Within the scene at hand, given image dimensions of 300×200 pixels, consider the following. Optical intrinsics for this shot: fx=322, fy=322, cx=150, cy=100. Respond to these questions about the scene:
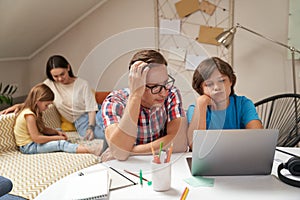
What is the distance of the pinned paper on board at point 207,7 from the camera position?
2844 millimetres

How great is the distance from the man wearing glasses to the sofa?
0.51m

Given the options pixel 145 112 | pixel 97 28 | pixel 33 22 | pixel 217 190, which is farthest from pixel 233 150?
pixel 97 28

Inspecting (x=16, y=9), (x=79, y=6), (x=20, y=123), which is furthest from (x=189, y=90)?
(x=79, y=6)

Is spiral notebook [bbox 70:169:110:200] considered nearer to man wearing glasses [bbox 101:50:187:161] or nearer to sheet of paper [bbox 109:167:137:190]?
sheet of paper [bbox 109:167:137:190]

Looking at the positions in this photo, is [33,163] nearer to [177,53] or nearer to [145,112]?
[145,112]

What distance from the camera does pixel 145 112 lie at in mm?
1215

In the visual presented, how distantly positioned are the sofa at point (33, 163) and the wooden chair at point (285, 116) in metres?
1.14

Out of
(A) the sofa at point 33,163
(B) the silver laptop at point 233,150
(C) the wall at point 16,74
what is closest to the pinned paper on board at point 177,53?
(B) the silver laptop at point 233,150

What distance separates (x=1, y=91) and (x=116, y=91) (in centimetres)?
211

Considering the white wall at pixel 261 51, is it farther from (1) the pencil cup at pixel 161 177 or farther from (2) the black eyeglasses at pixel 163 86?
(1) the pencil cup at pixel 161 177

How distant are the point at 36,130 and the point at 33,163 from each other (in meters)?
0.29

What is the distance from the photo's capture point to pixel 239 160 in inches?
41.1

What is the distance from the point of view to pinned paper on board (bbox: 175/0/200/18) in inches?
114

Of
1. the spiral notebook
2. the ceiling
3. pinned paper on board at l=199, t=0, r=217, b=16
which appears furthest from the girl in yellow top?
pinned paper on board at l=199, t=0, r=217, b=16
